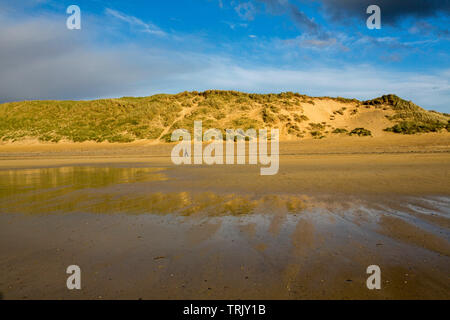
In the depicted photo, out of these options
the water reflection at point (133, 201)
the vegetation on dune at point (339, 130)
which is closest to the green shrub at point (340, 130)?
the vegetation on dune at point (339, 130)

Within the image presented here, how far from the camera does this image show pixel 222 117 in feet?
136

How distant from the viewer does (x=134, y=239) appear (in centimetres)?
481

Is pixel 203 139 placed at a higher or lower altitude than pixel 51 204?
higher

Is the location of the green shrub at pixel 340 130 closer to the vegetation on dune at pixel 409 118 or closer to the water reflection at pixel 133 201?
the vegetation on dune at pixel 409 118

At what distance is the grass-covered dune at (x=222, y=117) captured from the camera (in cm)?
3568

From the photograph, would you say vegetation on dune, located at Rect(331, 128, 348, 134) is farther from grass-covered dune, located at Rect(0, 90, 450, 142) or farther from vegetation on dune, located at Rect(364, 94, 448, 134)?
vegetation on dune, located at Rect(364, 94, 448, 134)

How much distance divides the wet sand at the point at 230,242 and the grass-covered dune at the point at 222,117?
27406mm

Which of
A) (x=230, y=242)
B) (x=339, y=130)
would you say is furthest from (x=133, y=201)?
(x=339, y=130)

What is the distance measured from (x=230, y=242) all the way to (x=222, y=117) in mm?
37434

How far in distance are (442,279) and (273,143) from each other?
2799cm

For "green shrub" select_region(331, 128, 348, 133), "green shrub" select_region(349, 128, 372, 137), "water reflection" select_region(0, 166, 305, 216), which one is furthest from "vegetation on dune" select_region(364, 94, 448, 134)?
"water reflection" select_region(0, 166, 305, 216)
